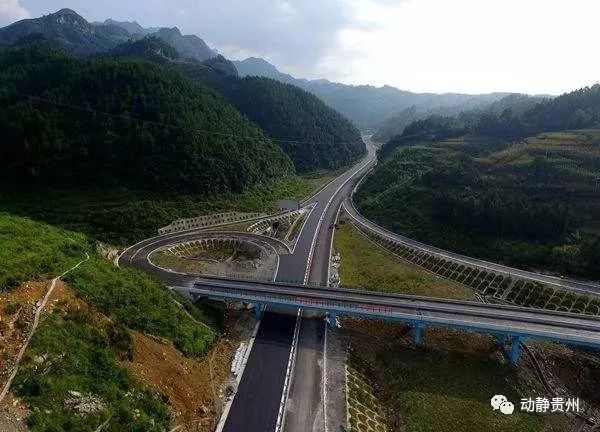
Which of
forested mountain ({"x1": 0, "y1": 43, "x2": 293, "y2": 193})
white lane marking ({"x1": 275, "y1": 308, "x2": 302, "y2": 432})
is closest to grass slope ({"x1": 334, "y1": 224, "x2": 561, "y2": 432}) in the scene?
white lane marking ({"x1": 275, "y1": 308, "x2": 302, "y2": 432})

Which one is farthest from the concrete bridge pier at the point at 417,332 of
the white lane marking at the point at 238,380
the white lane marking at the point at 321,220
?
the white lane marking at the point at 321,220

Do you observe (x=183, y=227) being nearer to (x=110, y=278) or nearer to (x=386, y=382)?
(x=110, y=278)

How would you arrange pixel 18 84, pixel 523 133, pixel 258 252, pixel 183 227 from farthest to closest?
pixel 523 133
pixel 18 84
pixel 183 227
pixel 258 252

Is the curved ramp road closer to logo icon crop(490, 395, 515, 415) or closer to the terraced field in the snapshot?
logo icon crop(490, 395, 515, 415)

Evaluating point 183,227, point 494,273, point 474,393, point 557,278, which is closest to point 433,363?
point 474,393

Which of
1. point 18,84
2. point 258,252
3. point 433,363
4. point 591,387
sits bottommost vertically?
point 591,387

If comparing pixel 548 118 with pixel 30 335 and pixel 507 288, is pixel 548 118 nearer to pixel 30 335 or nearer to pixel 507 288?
pixel 507 288

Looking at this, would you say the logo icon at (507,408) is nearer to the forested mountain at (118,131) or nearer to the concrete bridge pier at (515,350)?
the concrete bridge pier at (515,350)
